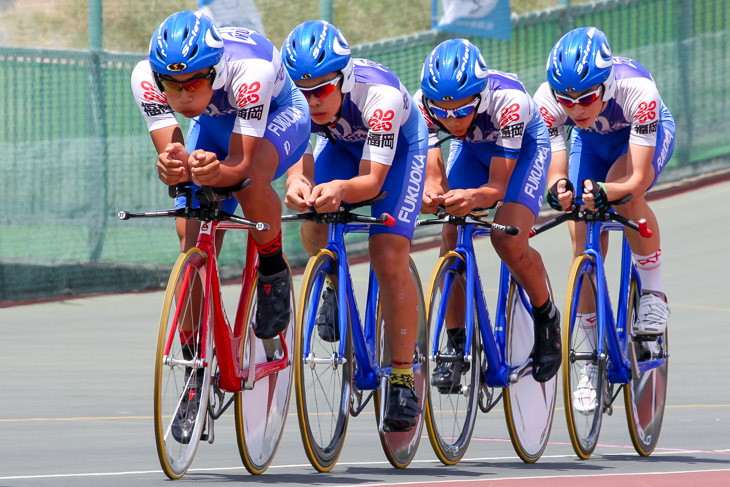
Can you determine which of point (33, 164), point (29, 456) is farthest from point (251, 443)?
point (33, 164)

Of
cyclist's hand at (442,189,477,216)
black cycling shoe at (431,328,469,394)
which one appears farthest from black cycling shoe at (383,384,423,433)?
cyclist's hand at (442,189,477,216)

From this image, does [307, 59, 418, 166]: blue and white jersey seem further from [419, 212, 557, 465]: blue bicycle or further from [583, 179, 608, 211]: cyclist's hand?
[583, 179, 608, 211]: cyclist's hand

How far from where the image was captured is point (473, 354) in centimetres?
728

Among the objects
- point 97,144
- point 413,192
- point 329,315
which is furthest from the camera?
point 97,144

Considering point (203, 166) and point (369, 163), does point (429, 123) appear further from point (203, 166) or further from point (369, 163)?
point (203, 166)

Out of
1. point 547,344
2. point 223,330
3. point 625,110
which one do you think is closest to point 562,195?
point 625,110

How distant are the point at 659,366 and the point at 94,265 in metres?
7.03

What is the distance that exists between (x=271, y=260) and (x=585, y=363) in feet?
6.48

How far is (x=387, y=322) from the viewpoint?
6785 mm

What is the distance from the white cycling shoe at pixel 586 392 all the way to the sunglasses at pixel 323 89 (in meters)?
2.02

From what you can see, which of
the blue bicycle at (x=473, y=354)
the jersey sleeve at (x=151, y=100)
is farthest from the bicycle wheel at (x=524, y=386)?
the jersey sleeve at (x=151, y=100)

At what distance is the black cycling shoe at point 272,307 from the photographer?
638cm

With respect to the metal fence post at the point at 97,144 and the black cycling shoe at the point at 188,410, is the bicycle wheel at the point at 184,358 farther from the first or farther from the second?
the metal fence post at the point at 97,144

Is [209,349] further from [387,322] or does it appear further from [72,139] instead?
[72,139]
